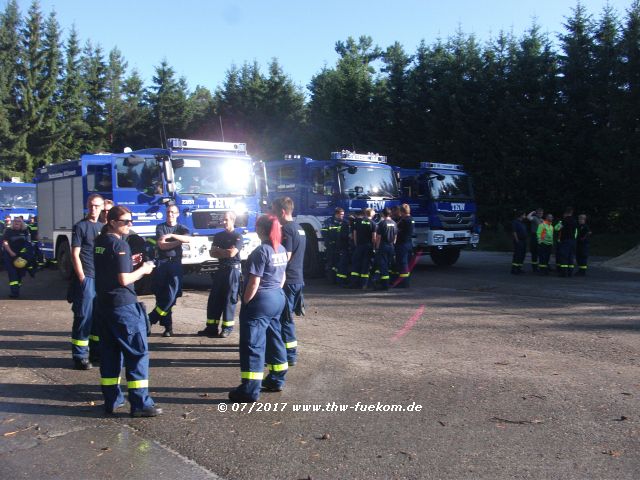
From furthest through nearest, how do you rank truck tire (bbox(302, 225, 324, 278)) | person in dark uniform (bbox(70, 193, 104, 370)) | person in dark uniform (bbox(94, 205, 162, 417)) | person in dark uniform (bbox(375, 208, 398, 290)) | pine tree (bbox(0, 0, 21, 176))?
pine tree (bbox(0, 0, 21, 176)) → truck tire (bbox(302, 225, 324, 278)) → person in dark uniform (bbox(375, 208, 398, 290)) → person in dark uniform (bbox(70, 193, 104, 370)) → person in dark uniform (bbox(94, 205, 162, 417))

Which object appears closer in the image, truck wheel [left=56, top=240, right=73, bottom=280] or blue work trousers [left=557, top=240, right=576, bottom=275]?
truck wheel [left=56, top=240, right=73, bottom=280]

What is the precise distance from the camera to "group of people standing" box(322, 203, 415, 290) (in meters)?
12.9

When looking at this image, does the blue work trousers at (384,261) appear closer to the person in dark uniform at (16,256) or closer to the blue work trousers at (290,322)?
the blue work trousers at (290,322)

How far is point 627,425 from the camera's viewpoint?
482 centimetres

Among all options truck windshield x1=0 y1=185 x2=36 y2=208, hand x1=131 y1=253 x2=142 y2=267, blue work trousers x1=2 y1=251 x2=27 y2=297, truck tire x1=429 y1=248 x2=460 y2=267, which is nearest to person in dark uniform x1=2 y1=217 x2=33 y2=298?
blue work trousers x1=2 y1=251 x2=27 y2=297

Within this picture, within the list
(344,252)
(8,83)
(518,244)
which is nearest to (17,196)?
(344,252)

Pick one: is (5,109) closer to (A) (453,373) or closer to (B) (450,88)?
(B) (450,88)

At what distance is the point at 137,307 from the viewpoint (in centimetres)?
530

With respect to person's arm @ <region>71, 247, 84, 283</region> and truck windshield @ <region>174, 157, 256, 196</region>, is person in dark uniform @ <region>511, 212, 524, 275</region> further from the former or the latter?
person's arm @ <region>71, 247, 84, 283</region>

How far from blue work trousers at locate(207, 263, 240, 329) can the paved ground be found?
301 mm

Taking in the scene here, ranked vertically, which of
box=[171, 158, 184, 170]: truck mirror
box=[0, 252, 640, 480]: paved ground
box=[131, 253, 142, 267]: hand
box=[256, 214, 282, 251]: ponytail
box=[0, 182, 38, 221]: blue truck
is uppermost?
box=[171, 158, 184, 170]: truck mirror

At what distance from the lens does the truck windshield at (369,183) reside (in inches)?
580

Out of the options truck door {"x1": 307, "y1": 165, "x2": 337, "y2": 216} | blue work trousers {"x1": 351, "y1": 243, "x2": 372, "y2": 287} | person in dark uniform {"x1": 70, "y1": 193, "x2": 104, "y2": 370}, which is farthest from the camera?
truck door {"x1": 307, "y1": 165, "x2": 337, "y2": 216}

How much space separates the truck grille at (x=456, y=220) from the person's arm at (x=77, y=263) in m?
11.4
